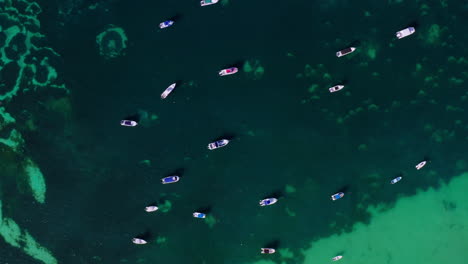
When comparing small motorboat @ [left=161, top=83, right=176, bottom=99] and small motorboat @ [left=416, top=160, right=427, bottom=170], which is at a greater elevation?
small motorboat @ [left=161, top=83, right=176, bottom=99]

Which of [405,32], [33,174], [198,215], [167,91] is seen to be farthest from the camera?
[198,215]

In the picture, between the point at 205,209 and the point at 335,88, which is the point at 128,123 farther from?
the point at 335,88

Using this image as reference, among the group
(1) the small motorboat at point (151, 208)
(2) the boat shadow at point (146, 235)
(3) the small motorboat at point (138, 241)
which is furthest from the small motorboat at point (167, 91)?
(3) the small motorboat at point (138, 241)

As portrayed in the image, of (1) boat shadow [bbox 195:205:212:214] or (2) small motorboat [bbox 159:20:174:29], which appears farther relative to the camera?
(1) boat shadow [bbox 195:205:212:214]

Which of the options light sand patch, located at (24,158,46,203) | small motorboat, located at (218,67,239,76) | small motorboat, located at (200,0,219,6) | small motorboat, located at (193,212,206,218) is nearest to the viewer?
small motorboat, located at (200,0,219,6)

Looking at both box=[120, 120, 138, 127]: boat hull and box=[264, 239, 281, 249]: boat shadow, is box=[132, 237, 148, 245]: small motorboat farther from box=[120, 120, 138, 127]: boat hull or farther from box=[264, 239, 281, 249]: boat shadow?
box=[264, 239, 281, 249]: boat shadow

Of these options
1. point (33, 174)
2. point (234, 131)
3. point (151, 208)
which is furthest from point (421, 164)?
point (33, 174)

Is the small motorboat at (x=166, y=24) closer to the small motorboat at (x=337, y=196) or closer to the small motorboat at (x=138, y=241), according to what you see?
the small motorboat at (x=138, y=241)

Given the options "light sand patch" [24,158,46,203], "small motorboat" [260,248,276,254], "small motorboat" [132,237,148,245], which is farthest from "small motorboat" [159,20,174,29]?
"small motorboat" [260,248,276,254]

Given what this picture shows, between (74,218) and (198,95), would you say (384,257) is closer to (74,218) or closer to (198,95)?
(198,95)
